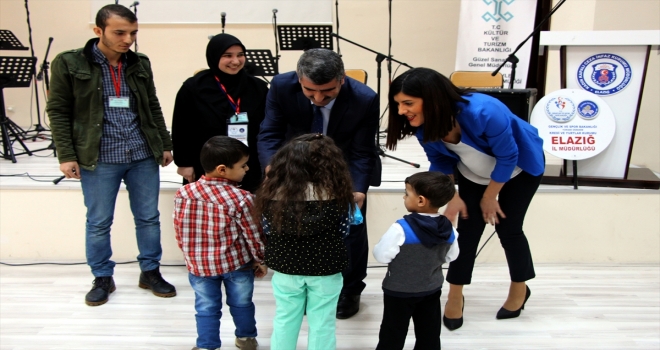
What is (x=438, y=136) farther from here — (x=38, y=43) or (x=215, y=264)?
(x=38, y=43)

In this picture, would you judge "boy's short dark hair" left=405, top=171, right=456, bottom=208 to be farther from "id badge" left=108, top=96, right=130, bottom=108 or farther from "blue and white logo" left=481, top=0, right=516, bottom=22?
"blue and white logo" left=481, top=0, right=516, bottom=22

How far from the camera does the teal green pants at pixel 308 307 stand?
1697 mm

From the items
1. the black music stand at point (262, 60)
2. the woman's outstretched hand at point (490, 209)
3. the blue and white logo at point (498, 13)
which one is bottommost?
the woman's outstretched hand at point (490, 209)

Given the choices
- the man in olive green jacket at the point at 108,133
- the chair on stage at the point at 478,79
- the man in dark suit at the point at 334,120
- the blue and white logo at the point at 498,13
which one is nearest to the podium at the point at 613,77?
the chair on stage at the point at 478,79

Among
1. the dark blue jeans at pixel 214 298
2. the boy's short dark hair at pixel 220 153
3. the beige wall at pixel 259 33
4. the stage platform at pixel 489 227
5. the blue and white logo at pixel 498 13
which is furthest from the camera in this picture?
the beige wall at pixel 259 33

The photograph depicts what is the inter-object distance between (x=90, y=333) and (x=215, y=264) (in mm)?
830

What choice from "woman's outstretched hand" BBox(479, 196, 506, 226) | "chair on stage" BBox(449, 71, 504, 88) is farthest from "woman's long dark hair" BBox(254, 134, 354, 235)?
"chair on stage" BBox(449, 71, 504, 88)

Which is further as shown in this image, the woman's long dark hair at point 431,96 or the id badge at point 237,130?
the id badge at point 237,130

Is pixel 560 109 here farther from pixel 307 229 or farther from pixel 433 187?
pixel 307 229

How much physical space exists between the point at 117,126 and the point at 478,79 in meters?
3.35

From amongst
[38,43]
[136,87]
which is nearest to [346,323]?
[136,87]

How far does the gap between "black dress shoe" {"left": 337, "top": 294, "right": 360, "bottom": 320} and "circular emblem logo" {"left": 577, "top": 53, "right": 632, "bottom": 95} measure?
6.56ft

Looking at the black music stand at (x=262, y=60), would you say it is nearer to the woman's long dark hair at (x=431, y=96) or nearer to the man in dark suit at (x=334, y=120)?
the man in dark suit at (x=334, y=120)

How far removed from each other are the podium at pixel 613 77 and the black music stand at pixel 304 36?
1.86m
